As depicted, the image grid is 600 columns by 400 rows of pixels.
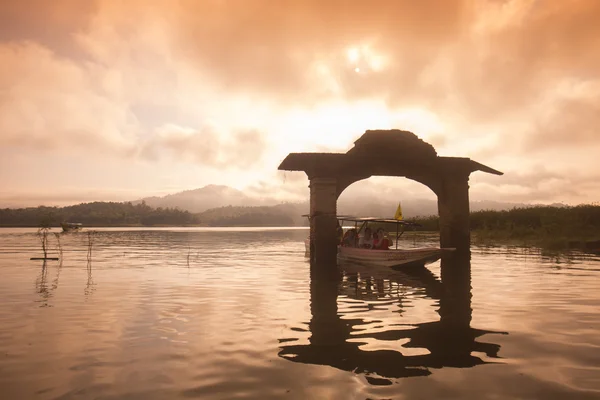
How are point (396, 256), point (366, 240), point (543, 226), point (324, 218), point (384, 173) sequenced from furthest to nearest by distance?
point (543, 226)
point (366, 240)
point (384, 173)
point (324, 218)
point (396, 256)

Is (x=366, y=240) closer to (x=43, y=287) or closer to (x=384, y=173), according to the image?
(x=384, y=173)

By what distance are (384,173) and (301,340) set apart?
63.1 ft

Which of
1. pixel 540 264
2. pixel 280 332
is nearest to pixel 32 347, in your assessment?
pixel 280 332

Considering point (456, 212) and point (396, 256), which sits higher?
point (456, 212)

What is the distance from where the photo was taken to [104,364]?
7.80 metres

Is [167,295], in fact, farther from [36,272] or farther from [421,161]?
[421,161]

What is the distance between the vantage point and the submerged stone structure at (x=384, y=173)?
26016 mm

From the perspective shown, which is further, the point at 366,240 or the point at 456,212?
the point at 366,240

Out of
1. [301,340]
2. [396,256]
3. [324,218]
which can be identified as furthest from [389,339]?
[324,218]

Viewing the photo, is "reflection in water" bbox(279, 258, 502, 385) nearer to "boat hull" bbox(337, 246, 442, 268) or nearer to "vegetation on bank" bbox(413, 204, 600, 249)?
"boat hull" bbox(337, 246, 442, 268)

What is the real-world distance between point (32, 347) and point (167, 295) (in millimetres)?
6942

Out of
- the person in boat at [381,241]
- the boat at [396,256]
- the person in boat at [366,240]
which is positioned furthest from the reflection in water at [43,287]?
the person in boat at [366,240]

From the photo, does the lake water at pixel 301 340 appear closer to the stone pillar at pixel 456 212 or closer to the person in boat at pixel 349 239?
the stone pillar at pixel 456 212

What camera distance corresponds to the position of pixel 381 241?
2727cm
